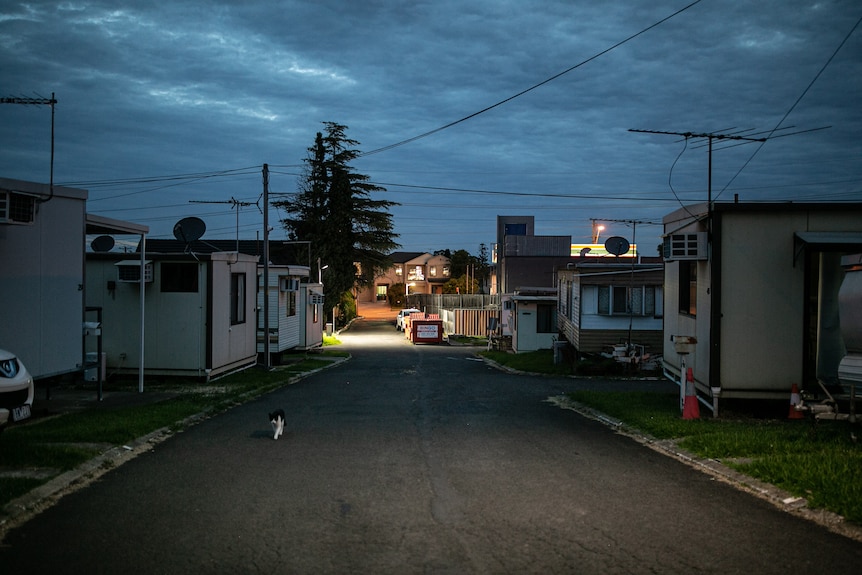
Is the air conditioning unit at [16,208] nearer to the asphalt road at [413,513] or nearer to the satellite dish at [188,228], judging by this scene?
the asphalt road at [413,513]

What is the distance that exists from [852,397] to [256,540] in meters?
7.31

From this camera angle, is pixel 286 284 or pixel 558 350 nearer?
pixel 286 284

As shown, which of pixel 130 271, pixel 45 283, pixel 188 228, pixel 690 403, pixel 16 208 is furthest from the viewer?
pixel 188 228

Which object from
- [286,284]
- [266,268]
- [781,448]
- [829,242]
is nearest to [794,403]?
[781,448]

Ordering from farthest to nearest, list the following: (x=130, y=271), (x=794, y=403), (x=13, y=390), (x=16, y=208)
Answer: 1. (x=130, y=271)
2. (x=794, y=403)
3. (x=16, y=208)
4. (x=13, y=390)

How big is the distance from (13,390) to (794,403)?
1008 centimetres

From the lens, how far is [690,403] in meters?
11.9

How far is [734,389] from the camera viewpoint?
11875 millimetres

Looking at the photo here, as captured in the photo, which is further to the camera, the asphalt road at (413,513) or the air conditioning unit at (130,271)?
the air conditioning unit at (130,271)

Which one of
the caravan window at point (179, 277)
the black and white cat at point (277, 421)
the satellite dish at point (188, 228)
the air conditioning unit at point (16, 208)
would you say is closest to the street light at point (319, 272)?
the satellite dish at point (188, 228)

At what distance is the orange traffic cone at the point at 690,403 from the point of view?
464 inches

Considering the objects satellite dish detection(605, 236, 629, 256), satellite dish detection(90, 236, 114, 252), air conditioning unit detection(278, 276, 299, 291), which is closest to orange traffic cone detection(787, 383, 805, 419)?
satellite dish detection(605, 236, 629, 256)

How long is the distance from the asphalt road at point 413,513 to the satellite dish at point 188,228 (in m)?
8.56

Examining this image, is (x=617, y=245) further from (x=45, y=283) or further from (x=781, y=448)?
(x=45, y=283)
